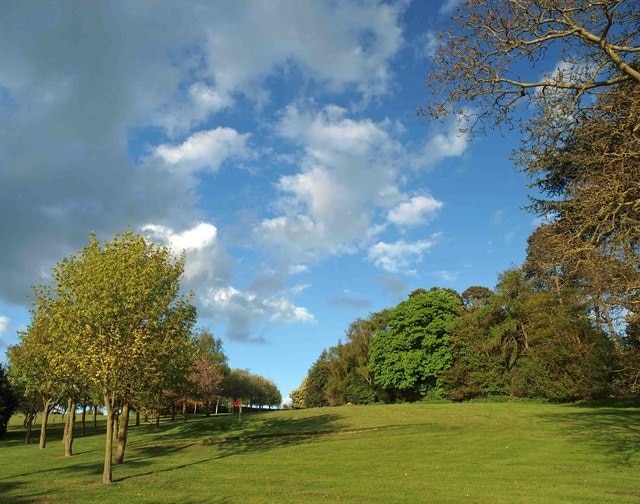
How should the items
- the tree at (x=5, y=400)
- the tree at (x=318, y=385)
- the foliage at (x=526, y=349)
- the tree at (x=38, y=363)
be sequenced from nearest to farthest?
1. the tree at (x=38, y=363)
2. the foliage at (x=526, y=349)
3. the tree at (x=5, y=400)
4. the tree at (x=318, y=385)

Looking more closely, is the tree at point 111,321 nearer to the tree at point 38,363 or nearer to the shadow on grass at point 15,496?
the shadow on grass at point 15,496

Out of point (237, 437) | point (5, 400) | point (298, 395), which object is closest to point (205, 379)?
point (5, 400)

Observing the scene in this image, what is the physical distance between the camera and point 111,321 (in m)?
23.0

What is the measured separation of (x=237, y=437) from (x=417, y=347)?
39.2 meters

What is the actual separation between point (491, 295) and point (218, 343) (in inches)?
2433

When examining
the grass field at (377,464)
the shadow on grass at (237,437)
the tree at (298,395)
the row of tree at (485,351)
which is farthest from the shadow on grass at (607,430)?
the tree at (298,395)

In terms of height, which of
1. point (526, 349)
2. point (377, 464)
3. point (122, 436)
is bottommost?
point (377, 464)

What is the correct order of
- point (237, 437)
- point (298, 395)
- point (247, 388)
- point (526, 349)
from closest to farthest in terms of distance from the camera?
point (237, 437)
point (526, 349)
point (247, 388)
point (298, 395)

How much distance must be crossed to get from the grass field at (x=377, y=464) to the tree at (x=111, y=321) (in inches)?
167

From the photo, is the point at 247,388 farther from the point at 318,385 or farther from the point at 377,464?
the point at 377,464

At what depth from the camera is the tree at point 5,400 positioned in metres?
63.1

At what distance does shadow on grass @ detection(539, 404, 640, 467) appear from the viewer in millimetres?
24148

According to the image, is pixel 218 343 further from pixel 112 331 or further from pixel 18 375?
pixel 112 331

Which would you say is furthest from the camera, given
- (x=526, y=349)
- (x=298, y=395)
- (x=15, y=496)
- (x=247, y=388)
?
(x=298, y=395)
